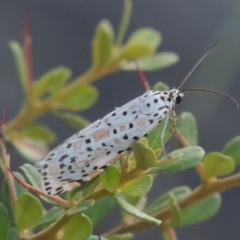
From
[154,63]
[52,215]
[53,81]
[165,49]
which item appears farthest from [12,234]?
[165,49]

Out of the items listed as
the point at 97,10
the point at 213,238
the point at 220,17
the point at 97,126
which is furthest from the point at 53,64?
the point at 97,126

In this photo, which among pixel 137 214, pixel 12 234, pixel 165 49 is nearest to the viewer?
pixel 137 214

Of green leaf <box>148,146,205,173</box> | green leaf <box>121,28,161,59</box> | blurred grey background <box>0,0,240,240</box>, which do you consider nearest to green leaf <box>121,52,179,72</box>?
green leaf <box>121,28,161,59</box>

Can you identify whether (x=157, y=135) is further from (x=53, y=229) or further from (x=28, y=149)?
(x=28, y=149)

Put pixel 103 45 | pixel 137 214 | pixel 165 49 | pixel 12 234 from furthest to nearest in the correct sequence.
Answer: pixel 165 49 < pixel 103 45 < pixel 12 234 < pixel 137 214

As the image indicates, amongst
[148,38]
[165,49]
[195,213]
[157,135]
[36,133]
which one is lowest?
[195,213]

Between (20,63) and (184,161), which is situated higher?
(20,63)
